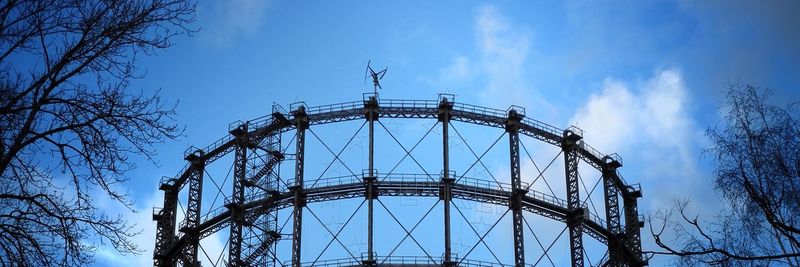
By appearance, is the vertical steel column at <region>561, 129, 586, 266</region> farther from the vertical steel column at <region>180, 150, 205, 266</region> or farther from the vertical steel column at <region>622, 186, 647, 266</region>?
the vertical steel column at <region>180, 150, 205, 266</region>

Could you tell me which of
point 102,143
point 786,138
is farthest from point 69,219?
point 786,138

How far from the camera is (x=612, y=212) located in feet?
160

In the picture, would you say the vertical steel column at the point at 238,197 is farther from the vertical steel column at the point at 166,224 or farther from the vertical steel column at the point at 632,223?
the vertical steel column at the point at 632,223

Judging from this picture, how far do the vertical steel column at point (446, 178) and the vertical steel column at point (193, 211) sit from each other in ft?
37.4

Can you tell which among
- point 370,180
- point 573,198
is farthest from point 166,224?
point 573,198

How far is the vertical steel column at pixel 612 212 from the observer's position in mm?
47594

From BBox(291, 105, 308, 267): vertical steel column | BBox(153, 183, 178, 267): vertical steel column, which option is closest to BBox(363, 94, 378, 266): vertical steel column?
BBox(291, 105, 308, 267): vertical steel column

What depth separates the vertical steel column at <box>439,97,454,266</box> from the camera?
42769mm

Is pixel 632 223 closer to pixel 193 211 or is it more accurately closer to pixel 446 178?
pixel 446 178

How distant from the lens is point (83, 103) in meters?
12.5

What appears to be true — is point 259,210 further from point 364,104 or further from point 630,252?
point 630,252

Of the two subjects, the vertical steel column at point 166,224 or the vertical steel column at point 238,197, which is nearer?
the vertical steel column at point 238,197

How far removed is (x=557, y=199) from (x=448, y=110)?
6179mm

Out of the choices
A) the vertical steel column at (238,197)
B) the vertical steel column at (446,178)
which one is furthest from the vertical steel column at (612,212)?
the vertical steel column at (238,197)
